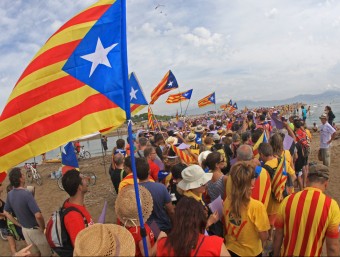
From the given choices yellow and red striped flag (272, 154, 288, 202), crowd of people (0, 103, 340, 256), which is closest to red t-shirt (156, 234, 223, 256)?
crowd of people (0, 103, 340, 256)

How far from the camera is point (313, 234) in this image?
246cm

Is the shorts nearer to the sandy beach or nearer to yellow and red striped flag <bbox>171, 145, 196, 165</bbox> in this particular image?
the sandy beach

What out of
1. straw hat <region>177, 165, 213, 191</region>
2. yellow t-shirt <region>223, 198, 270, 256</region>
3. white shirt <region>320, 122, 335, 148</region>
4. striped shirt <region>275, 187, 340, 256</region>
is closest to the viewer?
striped shirt <region>275, 187, 340, 256</region>

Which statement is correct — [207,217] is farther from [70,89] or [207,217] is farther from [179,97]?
[179,97]

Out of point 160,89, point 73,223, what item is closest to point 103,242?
point 73,223

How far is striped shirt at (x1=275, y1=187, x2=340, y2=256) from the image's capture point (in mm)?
2422

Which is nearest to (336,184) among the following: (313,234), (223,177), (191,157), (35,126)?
(191,157)

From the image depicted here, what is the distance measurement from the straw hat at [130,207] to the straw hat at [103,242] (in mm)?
488

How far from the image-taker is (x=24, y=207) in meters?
4.11

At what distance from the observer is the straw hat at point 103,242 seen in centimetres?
215

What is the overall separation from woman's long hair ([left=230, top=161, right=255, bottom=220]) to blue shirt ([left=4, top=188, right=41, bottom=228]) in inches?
113

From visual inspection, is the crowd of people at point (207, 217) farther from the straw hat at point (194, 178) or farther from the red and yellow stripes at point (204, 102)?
the red and yellow stripes at point (204, 102)

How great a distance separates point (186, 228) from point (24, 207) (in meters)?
3.02

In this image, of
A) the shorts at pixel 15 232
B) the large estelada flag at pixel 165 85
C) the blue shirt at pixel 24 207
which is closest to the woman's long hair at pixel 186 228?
the blue shirt at pixel 24 207
